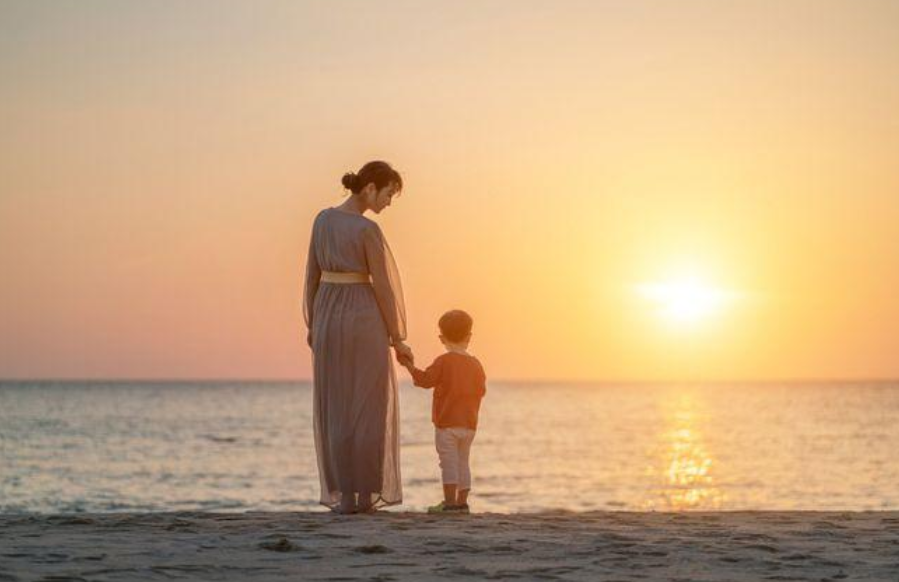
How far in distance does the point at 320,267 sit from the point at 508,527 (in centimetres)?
255

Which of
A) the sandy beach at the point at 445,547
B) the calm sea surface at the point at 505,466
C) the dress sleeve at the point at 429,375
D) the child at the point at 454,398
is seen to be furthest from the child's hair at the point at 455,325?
the calm sea surface at the point at 505,466

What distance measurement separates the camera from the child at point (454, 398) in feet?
33.1

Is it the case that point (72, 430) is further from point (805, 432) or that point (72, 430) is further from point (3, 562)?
point (3, 562)

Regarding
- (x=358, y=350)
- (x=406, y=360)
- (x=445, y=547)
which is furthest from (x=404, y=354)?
(x=445, y=547)

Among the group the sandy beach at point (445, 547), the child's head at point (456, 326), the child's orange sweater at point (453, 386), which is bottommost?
the sandy beach at point (445, 547)

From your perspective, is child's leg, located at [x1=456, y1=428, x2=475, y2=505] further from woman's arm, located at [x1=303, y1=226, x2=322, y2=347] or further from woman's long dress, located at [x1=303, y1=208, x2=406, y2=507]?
woman's arm, located at [x1=303, y1=226, x2=322, y2=347]

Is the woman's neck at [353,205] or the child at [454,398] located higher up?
the woman's neck at [353,205]

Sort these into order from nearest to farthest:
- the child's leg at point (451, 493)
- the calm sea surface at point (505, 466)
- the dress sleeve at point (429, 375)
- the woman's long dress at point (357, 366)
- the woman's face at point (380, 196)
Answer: the woman's long dress at point (357, 366), the woman's face at point (380, 196), the child's leg at point (451, 493), the dress sleeve at point (429, 375), the calm sea surface at point (505, 466)

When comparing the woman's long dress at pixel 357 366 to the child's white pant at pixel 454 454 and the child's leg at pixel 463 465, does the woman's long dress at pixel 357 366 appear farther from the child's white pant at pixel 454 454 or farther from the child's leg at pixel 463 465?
the child's leg at pixel 463 465

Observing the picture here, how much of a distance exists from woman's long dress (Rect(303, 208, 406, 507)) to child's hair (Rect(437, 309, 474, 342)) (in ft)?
1.88

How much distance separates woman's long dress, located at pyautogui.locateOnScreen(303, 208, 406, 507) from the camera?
375 inches

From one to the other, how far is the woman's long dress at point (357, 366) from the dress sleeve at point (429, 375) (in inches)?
15.4

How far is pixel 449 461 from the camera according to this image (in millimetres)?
10078

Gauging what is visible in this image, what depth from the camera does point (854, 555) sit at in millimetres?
7152
